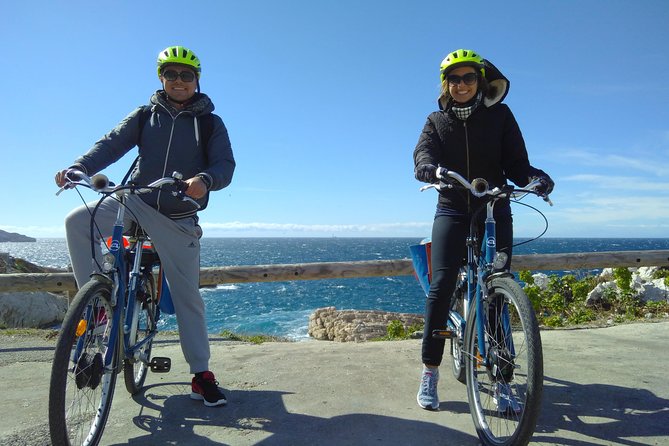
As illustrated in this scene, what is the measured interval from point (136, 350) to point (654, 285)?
8965mm

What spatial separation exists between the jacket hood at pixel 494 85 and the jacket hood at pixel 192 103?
1.73 metres

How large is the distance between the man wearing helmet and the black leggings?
1456 mm

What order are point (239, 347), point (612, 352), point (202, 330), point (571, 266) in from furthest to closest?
point (571, 266) < point (239, 347) < point (612, 352) < point (202, 330)

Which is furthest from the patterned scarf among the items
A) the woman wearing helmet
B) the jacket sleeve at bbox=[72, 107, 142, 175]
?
the jacket sleeve at bbox=[72, 107, 142, 175]

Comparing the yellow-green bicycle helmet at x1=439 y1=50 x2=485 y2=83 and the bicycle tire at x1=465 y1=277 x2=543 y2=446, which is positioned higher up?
the yellow-green bicycle helmet at x1=439 y1=50 x2=485 y2=83

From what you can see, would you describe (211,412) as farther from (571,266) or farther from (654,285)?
(654,285)

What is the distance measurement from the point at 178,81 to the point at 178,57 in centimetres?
16

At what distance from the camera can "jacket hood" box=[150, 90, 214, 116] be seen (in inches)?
128

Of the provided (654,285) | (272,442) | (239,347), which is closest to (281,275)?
(239,347)

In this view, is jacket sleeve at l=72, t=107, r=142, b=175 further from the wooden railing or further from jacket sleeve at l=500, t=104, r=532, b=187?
jacket sleeve at l=500, t=104, r=532, b=187

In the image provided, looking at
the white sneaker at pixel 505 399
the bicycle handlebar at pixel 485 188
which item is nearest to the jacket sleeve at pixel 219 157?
the bicycle handlebar at pixel 485 188

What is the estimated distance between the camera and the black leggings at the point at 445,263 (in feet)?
10.2

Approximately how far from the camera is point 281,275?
5.59 meters

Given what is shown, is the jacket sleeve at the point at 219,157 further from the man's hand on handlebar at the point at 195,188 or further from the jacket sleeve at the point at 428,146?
the jacket sleeve at the point at 428,146
